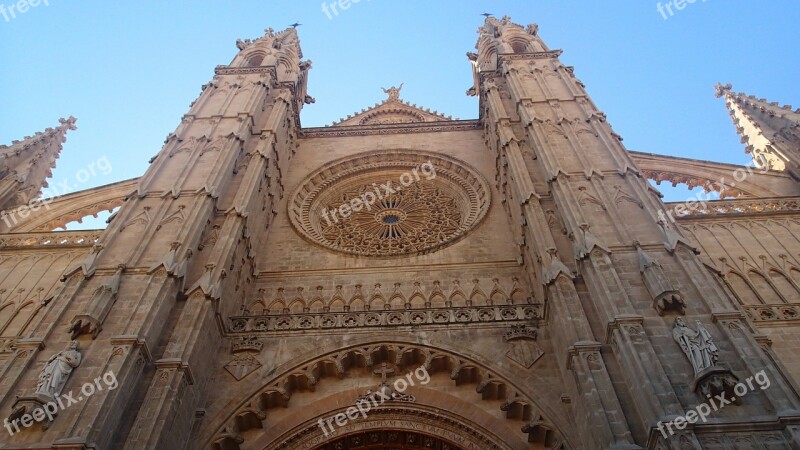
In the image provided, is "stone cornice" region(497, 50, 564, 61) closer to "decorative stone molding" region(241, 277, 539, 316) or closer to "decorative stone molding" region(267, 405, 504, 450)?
"decorative stone molding" region(241, 277, 539, 316)

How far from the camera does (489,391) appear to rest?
1098 centimetres

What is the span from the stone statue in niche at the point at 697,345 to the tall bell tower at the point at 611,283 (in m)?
0.11

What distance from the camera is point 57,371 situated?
30.6ft

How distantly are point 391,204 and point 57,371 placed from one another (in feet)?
33.4

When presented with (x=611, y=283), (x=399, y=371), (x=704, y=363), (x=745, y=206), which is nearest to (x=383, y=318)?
(x=399, y=371)

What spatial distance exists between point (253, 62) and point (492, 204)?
1150 cm

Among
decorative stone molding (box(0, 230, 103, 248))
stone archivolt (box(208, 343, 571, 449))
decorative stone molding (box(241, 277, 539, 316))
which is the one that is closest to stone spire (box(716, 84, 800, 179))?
decorative stone molding (box(241, 277, 539, 316))

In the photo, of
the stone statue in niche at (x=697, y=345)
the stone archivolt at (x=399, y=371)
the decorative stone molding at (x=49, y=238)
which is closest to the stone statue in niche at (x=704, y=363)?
the stone statue in niche at (x=697, y=345)

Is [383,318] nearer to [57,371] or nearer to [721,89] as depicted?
[57,371]

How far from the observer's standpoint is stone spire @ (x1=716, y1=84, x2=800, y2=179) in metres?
18.2

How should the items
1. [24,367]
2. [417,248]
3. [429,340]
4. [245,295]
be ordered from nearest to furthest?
[24,367]
[429,340]
[245,295]
[417,248]

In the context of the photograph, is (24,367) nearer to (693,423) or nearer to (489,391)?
(489,391)

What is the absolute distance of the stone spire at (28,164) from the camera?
18.1m

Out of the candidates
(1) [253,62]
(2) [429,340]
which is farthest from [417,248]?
(1) [253,62]
